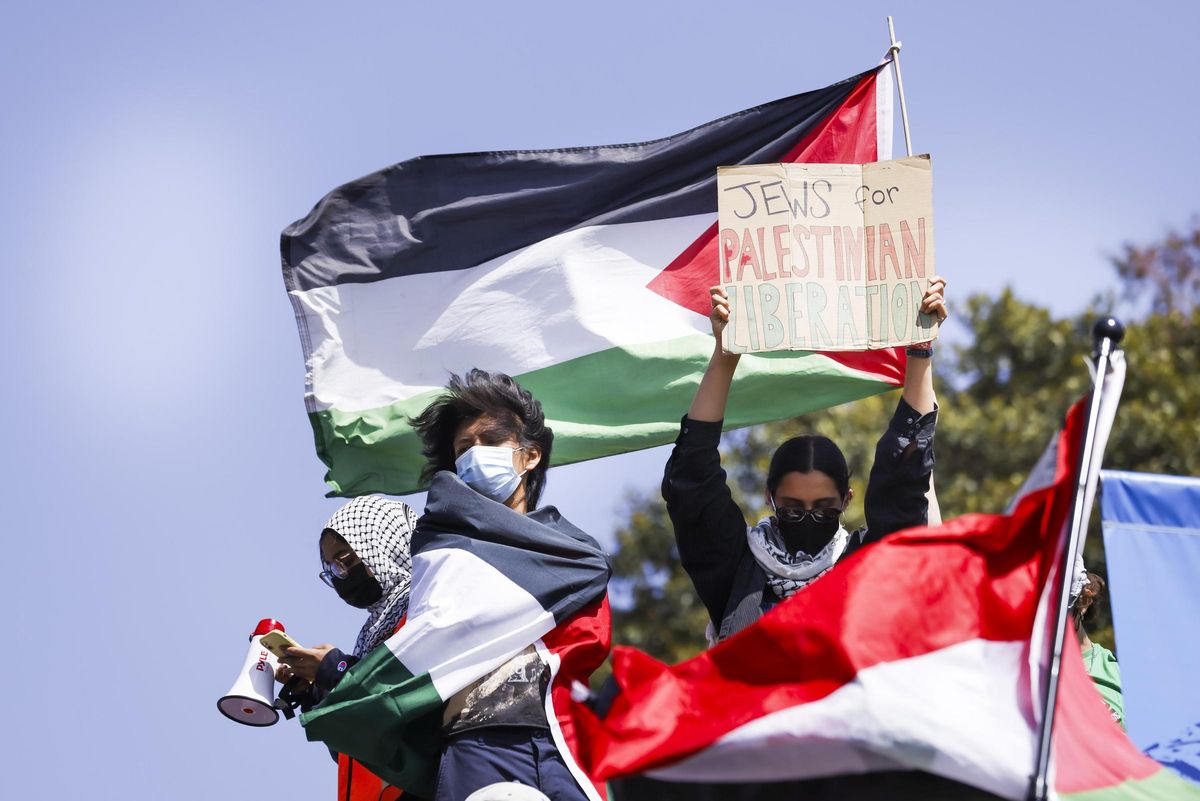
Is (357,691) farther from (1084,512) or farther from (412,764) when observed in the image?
(1084,512)

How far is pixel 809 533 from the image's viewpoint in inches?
189

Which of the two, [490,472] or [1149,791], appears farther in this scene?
[490,472]

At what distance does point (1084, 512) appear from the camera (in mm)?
3361

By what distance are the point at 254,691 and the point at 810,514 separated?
185 cm

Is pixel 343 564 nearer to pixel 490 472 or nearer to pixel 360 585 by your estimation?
pixel 360 585

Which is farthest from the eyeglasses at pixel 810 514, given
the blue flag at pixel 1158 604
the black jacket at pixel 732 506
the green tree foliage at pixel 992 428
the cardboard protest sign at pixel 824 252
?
the green tree foliage at pixel 992 428

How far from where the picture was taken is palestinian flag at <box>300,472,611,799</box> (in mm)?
4684

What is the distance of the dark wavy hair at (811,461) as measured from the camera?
15.9 ft

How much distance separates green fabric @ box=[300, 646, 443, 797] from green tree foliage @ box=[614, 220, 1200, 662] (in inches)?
369

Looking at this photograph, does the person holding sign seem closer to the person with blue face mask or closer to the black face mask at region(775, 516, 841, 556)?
the black face mask at region(775, 516, 841, 556)

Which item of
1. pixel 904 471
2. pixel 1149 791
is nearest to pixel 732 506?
pixel 904 471

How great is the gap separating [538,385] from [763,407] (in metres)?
0.89

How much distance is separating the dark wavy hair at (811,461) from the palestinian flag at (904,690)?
1.03m

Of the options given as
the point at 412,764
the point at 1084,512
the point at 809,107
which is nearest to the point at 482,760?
the point at 412,764
